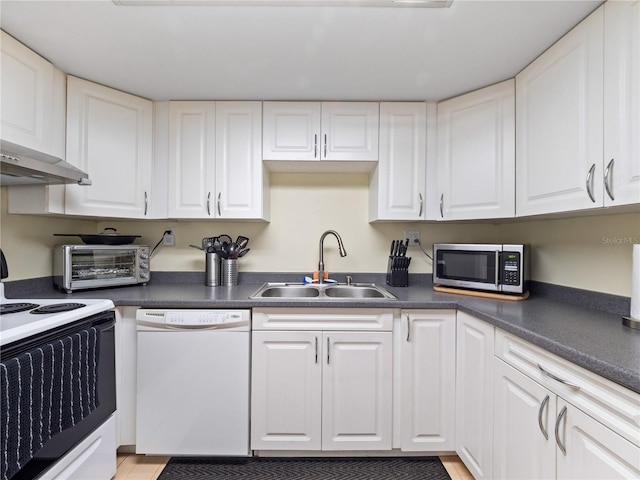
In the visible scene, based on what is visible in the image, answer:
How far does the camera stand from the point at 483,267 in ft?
5.62

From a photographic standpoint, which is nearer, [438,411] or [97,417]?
[97,417]

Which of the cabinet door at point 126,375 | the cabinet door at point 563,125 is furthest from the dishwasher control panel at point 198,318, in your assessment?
the cabinet door at point 563,125

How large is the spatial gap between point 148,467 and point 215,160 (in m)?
1.79

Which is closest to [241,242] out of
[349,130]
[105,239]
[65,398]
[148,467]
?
[105,239]

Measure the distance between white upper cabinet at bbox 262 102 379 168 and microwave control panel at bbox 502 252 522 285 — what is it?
99 centimetres

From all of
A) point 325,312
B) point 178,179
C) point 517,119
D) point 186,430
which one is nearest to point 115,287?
point 178,179

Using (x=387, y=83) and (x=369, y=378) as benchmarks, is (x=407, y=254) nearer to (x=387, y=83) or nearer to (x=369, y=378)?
(x=369, y=378)

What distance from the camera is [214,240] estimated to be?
209 centimetres

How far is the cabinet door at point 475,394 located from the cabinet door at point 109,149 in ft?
6.71

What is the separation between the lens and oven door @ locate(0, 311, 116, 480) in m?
0.96

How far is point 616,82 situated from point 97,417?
2.49 metres

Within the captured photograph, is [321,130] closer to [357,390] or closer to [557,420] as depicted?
[357,390]

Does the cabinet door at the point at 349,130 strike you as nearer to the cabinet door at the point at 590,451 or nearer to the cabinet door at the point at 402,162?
the cabinet door at the point at 402,162

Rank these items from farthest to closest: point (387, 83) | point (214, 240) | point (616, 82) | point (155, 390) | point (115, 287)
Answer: point (214, 240) → point (115, 287) → point (387, 83) → point (155, 390) → point (616, 82)
